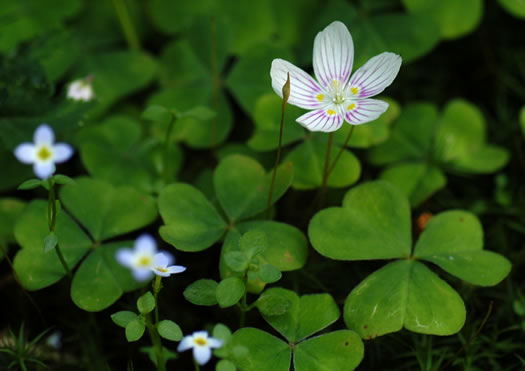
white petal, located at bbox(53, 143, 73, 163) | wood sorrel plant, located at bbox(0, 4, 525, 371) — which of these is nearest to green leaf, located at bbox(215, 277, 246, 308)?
wood sorrel plant, located at bbox(0, 4, 525, 371)

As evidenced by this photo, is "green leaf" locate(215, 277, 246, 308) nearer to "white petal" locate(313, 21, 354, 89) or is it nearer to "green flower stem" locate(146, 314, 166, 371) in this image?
"green flower stem" locate(146, 314, 166, 371)

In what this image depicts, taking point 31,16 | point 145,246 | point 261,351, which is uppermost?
point 31,16

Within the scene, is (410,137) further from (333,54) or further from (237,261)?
(237,261)

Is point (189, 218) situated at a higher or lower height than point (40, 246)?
lower

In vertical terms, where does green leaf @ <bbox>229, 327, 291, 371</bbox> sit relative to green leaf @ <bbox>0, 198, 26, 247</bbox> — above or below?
below

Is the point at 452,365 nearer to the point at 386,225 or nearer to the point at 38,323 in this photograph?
the point at 386,225

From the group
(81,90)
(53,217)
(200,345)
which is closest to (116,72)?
(81,90)

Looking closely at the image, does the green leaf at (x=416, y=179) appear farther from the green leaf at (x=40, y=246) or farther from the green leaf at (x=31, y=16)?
the green leaf at (x=31, y=16)
